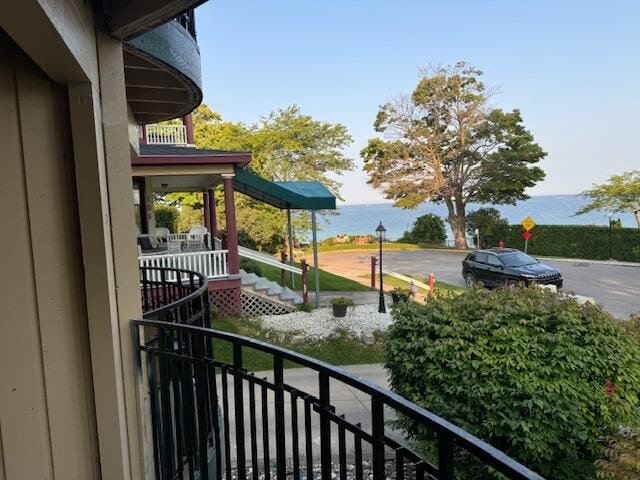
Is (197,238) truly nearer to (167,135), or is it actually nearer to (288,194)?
(167,135)

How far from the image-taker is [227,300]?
10.5 m

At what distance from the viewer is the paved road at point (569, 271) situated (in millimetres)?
14242

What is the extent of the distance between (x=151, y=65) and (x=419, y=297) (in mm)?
12064

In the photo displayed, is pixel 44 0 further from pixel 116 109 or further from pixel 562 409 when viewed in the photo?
pixel 562 409

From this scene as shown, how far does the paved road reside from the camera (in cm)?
1424

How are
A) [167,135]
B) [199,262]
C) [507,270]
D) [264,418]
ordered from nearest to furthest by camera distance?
[264,418] → [199,262] → [167,135] → [507,270]

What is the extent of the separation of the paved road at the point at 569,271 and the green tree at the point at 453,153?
197 inches

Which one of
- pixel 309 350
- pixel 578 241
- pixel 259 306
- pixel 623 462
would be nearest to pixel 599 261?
pixel 578 241

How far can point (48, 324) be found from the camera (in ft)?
6.33

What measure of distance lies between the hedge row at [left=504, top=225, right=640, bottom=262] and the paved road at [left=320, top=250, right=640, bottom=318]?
2513 millimetres

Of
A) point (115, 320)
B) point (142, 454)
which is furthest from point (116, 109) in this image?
point (142, 454)

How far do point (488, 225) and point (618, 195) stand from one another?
7.94 meters

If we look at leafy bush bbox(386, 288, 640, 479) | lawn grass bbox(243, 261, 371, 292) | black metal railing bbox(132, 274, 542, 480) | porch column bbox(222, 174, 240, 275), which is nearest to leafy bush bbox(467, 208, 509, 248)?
lawn grass bbox(243, 261, 371, 292)

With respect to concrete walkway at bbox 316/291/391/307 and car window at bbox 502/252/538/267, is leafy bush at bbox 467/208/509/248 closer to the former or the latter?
car window at bbox 502/252/538/267
